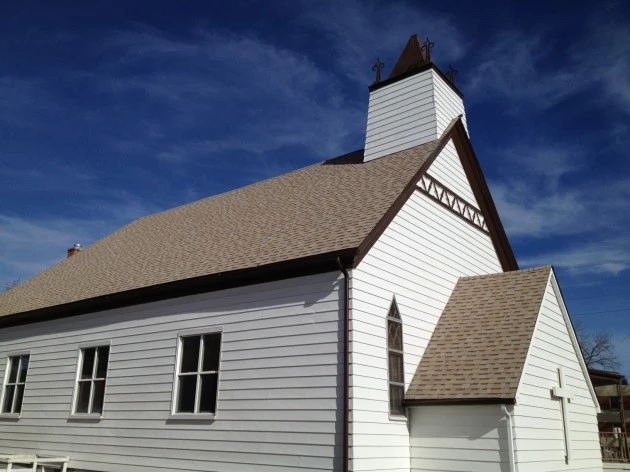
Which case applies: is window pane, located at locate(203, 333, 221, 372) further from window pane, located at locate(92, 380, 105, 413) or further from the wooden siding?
the wooden siding

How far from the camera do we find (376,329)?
36.7 feet

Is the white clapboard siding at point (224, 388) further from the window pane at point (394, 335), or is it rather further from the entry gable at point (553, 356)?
the entry gable at point (553, 356)

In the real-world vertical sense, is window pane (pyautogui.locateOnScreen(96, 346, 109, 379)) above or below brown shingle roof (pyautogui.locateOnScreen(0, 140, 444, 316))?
below

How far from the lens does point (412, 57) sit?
1816 cm

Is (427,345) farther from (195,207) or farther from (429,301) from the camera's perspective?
(195,207)

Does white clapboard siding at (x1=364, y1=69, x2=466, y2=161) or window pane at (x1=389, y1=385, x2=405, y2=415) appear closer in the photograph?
window pane at (x1=389, y1=385, x2=405, y2=415)

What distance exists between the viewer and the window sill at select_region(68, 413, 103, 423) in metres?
14.5

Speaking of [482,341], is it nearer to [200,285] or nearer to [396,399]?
[396,399]

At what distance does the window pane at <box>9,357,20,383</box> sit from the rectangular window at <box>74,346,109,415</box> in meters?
3.50

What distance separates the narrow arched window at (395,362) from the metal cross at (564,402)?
3.20 meters

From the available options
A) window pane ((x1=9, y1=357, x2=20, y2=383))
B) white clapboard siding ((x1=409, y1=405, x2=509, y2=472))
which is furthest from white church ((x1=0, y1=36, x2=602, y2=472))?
window pane ((x1=9, y1=357, x2=20, y2=383))

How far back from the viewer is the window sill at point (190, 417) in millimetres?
12094

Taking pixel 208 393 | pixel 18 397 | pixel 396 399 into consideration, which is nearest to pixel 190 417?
pixel 208 393

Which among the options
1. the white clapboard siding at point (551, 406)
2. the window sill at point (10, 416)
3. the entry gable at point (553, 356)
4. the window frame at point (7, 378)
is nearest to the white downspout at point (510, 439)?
the white clapboard siding at point (551, 406)
